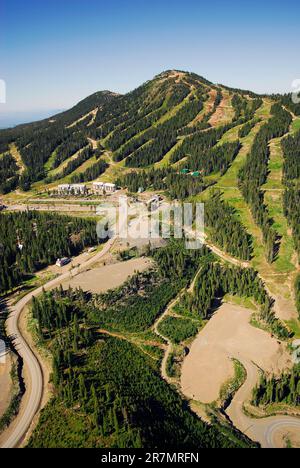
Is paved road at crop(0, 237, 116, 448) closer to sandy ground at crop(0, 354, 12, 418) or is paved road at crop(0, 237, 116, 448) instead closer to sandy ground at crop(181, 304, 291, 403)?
sandy ground at crop(0, 354, 12, 418)

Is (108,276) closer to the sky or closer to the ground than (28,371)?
closer to the sky

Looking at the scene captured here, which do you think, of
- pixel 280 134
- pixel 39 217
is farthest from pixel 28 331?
pixel 280 134

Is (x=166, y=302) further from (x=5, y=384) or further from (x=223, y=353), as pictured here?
(x=5, y=384)

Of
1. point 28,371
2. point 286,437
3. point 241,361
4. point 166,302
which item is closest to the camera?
point 286,437

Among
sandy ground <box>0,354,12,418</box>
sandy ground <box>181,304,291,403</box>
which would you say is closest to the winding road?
sandy ground <box>181,304,291,403</box>

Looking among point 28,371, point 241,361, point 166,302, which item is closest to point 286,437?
point 241,361

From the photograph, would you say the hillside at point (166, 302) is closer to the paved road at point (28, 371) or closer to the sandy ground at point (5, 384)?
the paved road at point (28, 371)
